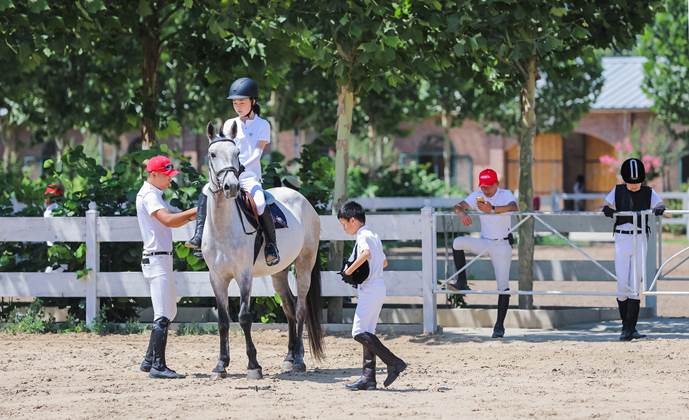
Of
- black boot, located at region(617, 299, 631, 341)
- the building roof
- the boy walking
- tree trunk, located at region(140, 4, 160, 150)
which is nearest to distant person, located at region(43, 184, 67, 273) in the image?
tree trunk, located at region(140, 4, 160, 150)

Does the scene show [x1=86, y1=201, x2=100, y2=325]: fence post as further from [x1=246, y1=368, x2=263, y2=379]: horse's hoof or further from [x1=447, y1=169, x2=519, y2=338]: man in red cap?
[x1=246, y1=368, x2=263, y2=379]: horse's hoof

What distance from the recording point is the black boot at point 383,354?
9.73 m

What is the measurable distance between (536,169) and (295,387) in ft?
146

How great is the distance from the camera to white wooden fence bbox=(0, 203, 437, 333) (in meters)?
14.1

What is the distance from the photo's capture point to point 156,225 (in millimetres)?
10797

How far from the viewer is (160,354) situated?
10703mm

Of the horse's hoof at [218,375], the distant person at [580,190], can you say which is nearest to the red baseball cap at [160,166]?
the horse's hoof at [218,375]

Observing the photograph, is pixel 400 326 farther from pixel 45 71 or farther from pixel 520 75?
pixel 45 71

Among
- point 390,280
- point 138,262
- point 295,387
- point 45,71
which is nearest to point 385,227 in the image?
point 390,280

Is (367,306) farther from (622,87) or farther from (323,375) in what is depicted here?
(622,87)

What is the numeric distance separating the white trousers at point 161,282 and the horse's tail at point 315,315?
1472 mm

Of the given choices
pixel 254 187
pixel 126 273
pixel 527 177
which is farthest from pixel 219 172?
pixel 527 177

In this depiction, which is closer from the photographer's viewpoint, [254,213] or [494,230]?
[254,213]

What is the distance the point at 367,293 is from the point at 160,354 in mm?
2132
